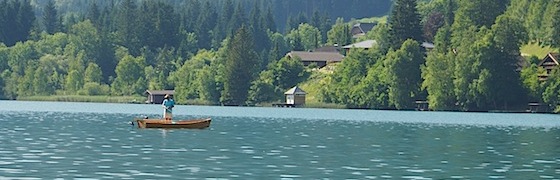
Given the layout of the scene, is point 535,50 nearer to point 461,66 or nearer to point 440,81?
point 440,81

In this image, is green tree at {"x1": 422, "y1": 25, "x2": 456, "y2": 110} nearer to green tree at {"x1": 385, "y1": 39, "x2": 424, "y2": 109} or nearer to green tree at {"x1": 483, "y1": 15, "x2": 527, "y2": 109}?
green tree at {"x1": 385, "y1": 39, "x2": 424, "y2": 109}

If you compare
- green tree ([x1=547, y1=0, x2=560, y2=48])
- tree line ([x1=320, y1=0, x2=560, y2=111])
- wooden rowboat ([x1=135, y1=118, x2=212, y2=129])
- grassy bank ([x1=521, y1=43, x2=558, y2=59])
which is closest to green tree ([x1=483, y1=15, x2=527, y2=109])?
tree line ([x1=320, y1=0, x2=560, y2=111])

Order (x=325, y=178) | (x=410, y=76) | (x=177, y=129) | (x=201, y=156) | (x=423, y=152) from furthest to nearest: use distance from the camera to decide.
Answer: (x=410, y=76) → (x=177, y=129) → (x=423, y=152) → (x=201, y=156) → (x=325, y=178)

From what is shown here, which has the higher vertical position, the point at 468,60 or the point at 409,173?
the point at 468,60

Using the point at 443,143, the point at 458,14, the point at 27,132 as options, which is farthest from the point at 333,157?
the point at 458,14

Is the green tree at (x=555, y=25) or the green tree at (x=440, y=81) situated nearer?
the green tree at (x=440, y=81)

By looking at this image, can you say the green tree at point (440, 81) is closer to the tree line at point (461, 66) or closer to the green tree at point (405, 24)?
the tree line at point (461, 66)

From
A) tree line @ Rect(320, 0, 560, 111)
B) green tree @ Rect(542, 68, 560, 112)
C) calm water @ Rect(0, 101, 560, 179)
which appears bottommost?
calm water @ Rect(0, 101, 560, 179)

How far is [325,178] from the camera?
1759 inches

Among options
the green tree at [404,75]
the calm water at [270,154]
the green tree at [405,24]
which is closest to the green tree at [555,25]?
the green tree at [404,75]

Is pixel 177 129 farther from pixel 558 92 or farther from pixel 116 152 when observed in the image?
pixel 558 92

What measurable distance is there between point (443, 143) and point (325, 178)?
2623cm

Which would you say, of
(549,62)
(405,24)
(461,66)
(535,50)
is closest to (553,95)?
(461,66)

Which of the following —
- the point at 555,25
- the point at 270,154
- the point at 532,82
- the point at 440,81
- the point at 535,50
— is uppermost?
the point at 555,25
